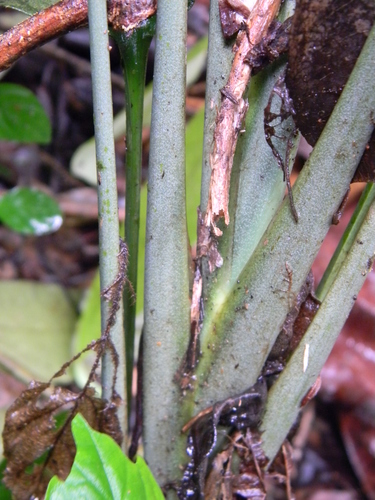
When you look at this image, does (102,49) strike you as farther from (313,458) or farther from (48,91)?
(48,91)

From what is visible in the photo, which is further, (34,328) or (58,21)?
(34,328)

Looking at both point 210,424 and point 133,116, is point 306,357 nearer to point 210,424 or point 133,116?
point 210,424

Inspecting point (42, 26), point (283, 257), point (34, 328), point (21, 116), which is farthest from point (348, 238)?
point (34, 328)

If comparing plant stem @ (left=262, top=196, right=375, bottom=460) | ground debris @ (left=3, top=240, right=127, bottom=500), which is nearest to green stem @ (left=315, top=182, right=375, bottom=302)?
plant stem @ (left=262, top=196, right=375, bottom=460)

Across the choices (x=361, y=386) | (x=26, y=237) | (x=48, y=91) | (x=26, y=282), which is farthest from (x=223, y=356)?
(x=48, y=91)

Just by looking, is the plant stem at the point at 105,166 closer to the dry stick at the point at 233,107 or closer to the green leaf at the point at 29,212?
the dry stick at the point at 233,107

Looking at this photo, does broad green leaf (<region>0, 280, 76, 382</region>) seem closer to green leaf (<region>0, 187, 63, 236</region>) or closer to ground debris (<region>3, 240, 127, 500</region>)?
green leaf (<region>0, 187, 63, 236</region>)
